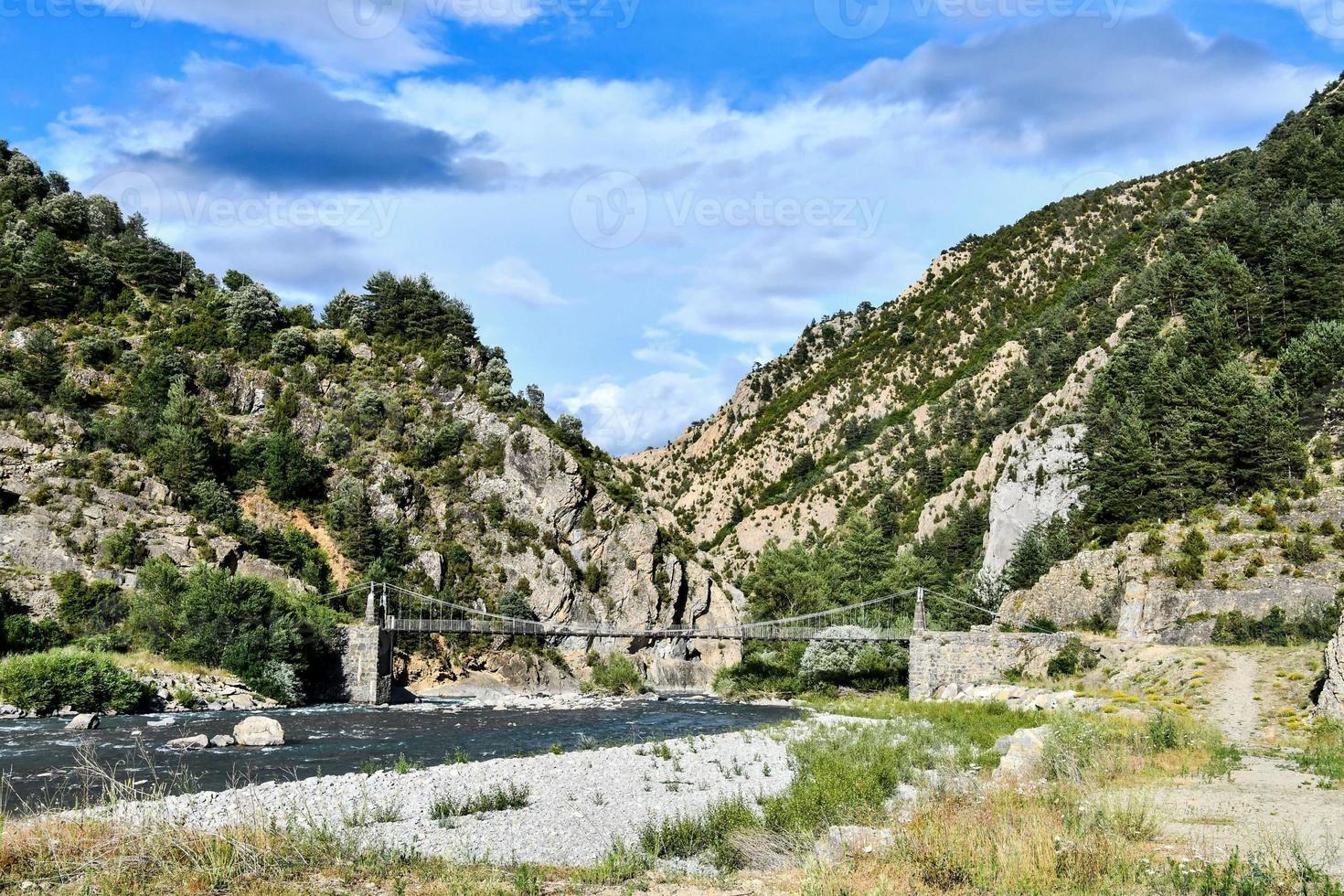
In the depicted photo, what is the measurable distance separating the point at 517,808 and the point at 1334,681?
62.5 ft

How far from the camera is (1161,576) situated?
38906 mm

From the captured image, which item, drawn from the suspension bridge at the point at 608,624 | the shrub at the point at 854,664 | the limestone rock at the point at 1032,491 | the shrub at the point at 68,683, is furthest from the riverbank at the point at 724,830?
the limestone rock at the point at 1032,491

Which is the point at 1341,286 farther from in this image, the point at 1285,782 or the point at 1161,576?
the point at 1285,782

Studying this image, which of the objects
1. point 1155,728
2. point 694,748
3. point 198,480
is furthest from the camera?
point 198,480

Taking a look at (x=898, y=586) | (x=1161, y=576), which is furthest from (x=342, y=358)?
(x=1161, y=576)

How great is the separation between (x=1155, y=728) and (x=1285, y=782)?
485cm

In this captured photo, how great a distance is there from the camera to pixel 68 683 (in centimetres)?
3625

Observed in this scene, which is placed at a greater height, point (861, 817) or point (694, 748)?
point (861, 817)

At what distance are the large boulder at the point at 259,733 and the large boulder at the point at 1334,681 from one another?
29199 mm

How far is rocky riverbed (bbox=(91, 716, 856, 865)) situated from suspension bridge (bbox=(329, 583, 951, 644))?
108 feet

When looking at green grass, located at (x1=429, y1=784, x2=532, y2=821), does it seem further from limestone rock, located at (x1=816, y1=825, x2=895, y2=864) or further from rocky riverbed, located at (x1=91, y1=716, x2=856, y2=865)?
limestone rock, located at (x1=816, y1=825, x2=895, y2=864)

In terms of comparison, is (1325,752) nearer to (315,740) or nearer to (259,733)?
(315,740)

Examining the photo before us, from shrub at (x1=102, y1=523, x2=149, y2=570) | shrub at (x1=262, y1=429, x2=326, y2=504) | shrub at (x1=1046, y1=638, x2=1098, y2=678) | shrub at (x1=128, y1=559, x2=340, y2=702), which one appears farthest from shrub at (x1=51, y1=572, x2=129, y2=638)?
shrub at (x1=1046, y1=638, x2=1098, y2=678)

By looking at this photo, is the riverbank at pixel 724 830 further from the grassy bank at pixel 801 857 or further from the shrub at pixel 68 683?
the shrub at pixel 68 683
